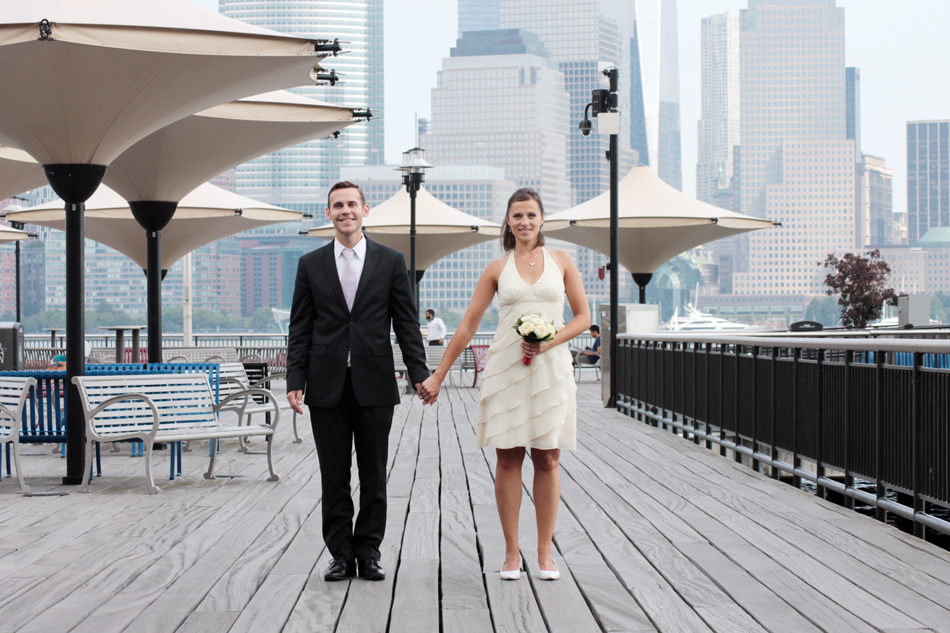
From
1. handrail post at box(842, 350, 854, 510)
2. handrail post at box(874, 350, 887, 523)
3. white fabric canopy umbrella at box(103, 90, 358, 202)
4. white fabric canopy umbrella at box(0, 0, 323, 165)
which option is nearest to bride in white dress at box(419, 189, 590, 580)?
handrail post at box(874, 350, 887, 523)

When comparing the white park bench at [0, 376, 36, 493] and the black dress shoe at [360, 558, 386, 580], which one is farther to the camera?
the white park bench at [0, 376, 36, 493]

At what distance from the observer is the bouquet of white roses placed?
4.11m

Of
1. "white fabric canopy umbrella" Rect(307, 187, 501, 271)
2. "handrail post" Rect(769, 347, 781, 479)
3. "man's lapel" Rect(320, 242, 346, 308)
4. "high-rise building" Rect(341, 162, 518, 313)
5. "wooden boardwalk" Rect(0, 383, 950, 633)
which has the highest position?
"high-rise building" Rect(341, 162, 518, 313)

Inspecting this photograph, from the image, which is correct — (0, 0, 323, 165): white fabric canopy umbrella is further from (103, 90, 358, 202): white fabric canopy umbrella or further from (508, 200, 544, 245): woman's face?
(508, 200, 544, 245): woman's face

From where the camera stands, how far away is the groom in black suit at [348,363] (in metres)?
4.30

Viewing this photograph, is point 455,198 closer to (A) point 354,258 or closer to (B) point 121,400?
(B) point 121,400

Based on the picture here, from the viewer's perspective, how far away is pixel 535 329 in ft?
13.5

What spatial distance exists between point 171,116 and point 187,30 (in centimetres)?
133

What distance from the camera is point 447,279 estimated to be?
459 feet

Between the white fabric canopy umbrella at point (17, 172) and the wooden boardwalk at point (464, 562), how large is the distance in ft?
23.4

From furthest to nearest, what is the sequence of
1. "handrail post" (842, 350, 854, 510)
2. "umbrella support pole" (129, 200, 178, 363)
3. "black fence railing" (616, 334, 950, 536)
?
"umbrella support pole" (129, 200, 178, 363), "handrail post" (842, 350, 854, 510), "black fence railing" (616, 334, 950, 536)

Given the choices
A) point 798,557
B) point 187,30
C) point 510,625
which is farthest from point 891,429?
point 187,30

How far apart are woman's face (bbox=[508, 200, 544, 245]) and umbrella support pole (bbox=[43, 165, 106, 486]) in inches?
168

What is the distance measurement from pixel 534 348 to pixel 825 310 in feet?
464
